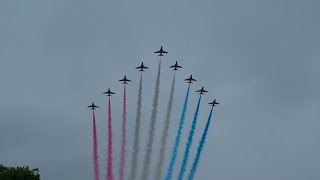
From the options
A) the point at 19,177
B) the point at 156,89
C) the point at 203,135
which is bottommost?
the point at 19,177

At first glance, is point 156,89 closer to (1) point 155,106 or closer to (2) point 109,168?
(1) point 155,106

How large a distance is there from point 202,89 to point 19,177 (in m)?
43.0

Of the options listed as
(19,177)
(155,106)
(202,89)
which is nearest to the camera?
(19,177)

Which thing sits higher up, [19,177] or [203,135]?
[203,135]

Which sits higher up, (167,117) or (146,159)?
(167,117)

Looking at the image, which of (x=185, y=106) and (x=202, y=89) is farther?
(x=202, y=89)

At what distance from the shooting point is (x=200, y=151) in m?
115

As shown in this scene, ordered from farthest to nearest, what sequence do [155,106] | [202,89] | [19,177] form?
[202,89]
[155,106]
[19,177]

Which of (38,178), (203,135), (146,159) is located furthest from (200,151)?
(38,178)

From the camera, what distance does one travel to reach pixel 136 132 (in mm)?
116375

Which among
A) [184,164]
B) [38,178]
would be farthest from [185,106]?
[38,178]

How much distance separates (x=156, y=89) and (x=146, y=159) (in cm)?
1521

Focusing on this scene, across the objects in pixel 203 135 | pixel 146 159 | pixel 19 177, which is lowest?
pixel 19 177

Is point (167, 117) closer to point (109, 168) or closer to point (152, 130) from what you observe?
point (152, 130)
